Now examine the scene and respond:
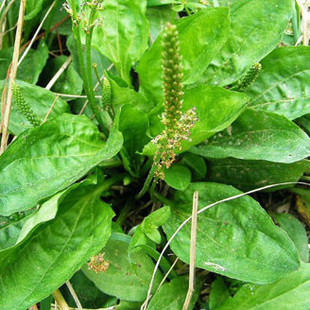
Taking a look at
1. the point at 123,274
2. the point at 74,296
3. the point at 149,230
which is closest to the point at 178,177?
the point at 149,230

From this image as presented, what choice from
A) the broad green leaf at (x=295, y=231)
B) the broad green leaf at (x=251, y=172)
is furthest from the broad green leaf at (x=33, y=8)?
the broad green leaf at (x=295, y=231)

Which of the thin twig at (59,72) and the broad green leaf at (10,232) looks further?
the thin twig at (59,72)

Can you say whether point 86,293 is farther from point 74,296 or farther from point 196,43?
point 196,43

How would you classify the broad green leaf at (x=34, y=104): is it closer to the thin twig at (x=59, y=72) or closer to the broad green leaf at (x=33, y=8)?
the thin twig at (x=59, y=72)

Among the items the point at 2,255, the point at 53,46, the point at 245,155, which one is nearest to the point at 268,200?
the point at 245,155

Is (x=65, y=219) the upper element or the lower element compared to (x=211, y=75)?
lower

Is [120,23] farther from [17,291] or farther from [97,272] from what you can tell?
[17,291]

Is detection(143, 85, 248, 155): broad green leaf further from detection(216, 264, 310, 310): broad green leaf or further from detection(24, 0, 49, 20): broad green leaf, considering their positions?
detection(24, 0, 49, 20): broad green leaf
